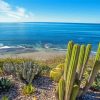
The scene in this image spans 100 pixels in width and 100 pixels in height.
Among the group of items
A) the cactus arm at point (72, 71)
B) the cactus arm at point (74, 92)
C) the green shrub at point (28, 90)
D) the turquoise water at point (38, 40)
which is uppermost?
the cactus arm at point (72, 71)

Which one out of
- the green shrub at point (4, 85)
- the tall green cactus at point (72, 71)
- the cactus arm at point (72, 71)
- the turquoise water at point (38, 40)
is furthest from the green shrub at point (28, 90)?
the turquoise water at point (38, 40)

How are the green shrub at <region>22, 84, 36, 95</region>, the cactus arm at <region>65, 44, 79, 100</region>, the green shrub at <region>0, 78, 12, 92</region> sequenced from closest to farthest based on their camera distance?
the cactus arm at <region>65, 44, 79, 100</region>, the green shrub at <region>22, 84, 36, 95</region>, the green shrub at <region>0, 78, 12, 92</region>

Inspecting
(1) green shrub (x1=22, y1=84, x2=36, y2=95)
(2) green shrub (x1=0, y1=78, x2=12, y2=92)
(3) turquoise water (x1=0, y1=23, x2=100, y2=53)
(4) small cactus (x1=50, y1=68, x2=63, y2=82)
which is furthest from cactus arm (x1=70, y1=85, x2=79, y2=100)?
(3) turquoise water (x1=0, y1=23, x2=100, y2=53)

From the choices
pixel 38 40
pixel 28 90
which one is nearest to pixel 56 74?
pixel 28 90

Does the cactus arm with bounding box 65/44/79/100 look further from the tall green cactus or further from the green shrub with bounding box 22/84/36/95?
the green shrub with bounding box 22/84/36/95

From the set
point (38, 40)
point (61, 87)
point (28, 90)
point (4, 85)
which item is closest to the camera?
point (61, 87)

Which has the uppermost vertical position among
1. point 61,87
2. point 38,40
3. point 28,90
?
point 61,87

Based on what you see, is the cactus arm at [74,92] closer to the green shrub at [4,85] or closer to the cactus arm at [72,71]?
the cactus arm at [72,71]

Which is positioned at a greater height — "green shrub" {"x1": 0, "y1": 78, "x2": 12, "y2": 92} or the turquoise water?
"green shrub" {"x1": 0, "y1": 78, "x2": 12, "y2": 92}

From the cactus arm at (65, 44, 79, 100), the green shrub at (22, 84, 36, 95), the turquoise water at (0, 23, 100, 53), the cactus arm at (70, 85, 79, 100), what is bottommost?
the turquoise water at (0, 23, 100, 53)

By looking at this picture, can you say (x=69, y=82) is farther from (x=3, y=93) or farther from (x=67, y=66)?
(x=3, y=93)

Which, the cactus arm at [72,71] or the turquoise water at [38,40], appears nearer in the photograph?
the cactus arm at [72,71]

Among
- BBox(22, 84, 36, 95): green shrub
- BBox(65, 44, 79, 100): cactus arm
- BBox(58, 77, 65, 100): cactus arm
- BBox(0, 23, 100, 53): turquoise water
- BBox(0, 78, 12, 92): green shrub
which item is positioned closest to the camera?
BBox(65, 44, 79, 100): cactus arm

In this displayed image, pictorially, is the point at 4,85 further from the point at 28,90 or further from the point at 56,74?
the point at 56,74
